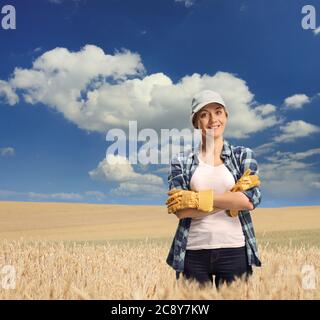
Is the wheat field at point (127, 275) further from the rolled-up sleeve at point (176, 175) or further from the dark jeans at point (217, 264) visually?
the rolled-up sleeve at point (176, 175)

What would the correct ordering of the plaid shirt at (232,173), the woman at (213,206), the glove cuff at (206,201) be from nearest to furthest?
the glove cuff at (206,201) < the woman at (213,206) < the plaid shirt at (232,173)

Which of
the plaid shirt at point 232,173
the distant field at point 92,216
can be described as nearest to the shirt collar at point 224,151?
the plaid shirt at point 232,173

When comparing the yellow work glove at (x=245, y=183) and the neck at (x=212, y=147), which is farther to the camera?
the neck at (x=212, y=147)

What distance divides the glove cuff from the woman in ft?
0.27

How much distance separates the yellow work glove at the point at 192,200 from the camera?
3.65 meters

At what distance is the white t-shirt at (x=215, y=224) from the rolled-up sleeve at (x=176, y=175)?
0.27 feet

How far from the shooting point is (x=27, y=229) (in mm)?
24719

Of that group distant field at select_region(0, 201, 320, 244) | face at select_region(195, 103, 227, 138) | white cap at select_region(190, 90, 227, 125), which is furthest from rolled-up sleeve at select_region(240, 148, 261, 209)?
distant field at select_region(0, 201, 320, 244)

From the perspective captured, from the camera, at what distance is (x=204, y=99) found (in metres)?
3.86

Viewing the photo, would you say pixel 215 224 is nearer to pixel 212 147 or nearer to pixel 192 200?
pixel 192 200

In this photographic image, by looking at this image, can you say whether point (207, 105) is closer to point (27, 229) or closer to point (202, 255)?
point (202, 255)

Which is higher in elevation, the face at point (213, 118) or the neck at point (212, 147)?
the face at point (213, 118)

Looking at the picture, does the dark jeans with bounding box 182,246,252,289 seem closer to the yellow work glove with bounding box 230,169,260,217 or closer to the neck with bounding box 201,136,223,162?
the yellow work glove with bounding box 230,169,260,217
